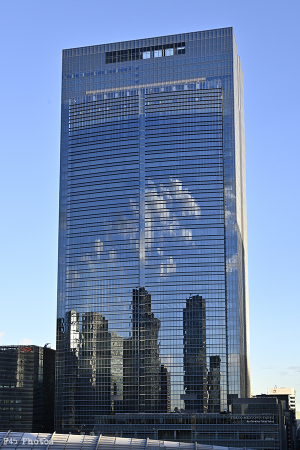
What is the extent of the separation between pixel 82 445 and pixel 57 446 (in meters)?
4.09

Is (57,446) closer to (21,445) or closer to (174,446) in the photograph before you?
(21,445)

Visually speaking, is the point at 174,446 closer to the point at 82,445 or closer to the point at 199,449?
the point at 199,449

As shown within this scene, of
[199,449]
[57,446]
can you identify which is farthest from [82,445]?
[199,449]

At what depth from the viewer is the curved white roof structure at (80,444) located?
9875cm

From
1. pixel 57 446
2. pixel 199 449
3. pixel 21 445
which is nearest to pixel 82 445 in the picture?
pixel 57 446

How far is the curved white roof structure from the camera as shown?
98750 mm

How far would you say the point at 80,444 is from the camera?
99.9 m

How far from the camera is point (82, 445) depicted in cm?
9962

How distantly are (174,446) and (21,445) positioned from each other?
82.4 feet

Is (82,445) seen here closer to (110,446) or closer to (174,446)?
(110,446)

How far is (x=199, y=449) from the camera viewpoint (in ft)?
319

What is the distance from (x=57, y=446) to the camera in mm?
99688

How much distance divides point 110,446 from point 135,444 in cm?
415

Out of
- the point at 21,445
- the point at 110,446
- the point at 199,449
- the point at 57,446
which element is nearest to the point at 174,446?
the point at 199,449
